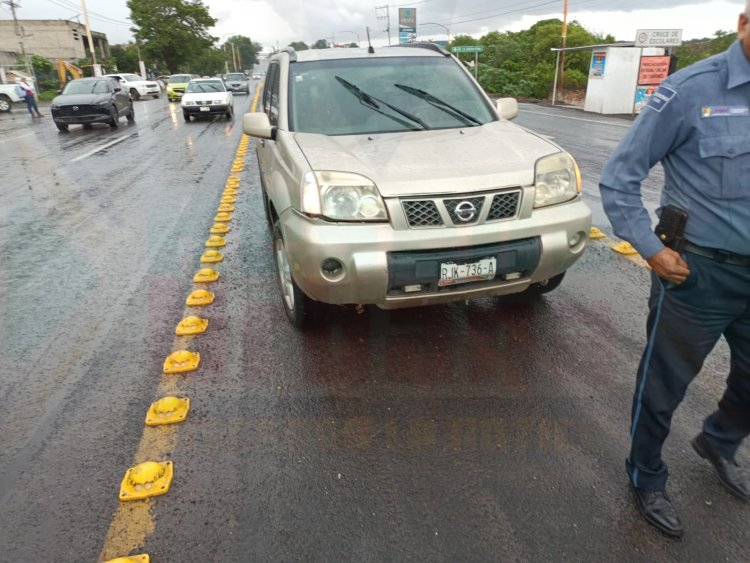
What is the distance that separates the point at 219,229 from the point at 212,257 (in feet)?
3.32

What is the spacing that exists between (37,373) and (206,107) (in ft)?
58.3

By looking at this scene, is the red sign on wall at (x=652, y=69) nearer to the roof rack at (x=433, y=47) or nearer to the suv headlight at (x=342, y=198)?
the roof rack at (x=433, y=47)

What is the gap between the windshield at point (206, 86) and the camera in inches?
798

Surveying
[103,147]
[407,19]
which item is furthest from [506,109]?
[407,19]

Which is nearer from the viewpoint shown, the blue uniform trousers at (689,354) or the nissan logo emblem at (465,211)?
the blue uniform trousers at (689,354)

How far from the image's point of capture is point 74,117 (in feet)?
54.6

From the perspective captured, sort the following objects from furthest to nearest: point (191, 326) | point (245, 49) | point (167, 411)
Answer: point (245, 49)
point (191, 326)
point (167, 411)

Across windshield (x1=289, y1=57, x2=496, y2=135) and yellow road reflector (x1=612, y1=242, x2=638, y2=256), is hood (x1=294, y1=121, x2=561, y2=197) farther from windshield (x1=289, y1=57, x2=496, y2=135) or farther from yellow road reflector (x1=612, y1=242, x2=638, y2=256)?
yellow road reflector (x1=612, y1=242, x2=638, y2=256)

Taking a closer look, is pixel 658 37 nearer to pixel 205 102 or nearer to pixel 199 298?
pixel 205 102

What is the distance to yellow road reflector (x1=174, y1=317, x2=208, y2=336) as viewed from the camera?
3.90 metres

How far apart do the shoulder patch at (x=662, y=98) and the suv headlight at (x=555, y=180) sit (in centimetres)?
130

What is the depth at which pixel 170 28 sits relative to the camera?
208 ft

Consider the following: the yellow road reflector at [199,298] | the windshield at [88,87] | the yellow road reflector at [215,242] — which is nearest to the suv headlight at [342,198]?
the yellow road reflector at [199,298]

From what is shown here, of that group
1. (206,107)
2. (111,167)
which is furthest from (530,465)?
(206,107)
